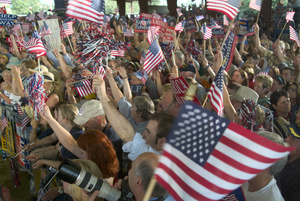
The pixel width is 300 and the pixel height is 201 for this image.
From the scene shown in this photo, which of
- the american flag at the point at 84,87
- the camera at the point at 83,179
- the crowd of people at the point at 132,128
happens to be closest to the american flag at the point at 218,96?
the crowd of people at the point at 132,128

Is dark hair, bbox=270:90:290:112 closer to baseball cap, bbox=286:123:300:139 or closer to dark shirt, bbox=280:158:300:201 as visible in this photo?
baseball cap, bbox=286:123:300:139

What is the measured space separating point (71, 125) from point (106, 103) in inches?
35.3

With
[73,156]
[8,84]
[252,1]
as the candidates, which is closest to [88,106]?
[73,156]

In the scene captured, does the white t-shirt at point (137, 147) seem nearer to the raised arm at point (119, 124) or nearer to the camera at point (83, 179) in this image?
the raised arm at point (119, 124)

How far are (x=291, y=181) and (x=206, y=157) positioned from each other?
1.43 metres

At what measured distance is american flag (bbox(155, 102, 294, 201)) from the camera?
1632 millimetres

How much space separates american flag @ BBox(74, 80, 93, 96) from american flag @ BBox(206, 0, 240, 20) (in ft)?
7.83

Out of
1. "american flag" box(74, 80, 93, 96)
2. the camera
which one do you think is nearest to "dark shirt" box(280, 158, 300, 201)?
the camera

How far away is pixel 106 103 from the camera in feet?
10.2

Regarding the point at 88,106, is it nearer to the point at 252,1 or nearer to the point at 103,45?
the point at 103,45

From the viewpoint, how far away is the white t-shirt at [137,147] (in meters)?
2.82

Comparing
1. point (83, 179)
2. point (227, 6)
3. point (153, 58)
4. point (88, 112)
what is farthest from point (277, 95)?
point (83, 179)

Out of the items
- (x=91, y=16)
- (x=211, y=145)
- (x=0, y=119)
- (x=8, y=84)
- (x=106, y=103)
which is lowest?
(x=0, y=119)

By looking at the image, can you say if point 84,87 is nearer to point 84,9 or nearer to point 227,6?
point 84,9
